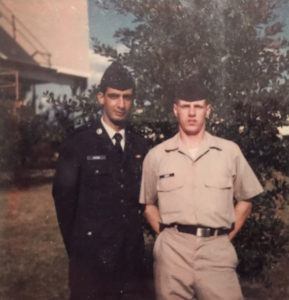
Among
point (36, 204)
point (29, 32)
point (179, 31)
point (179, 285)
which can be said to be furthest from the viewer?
point (36, 204)

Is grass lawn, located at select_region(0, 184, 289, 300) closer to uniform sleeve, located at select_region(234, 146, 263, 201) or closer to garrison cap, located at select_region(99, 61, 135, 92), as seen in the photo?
uniform sleeve, located at select_region(234, 146, 263, 201)

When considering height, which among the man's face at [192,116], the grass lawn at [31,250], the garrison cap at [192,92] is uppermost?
the garrison cap at [192,92]

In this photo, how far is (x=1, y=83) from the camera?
13.3 feet

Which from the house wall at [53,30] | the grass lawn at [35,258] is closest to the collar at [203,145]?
the house wall at [53,30]

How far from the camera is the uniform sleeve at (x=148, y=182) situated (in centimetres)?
278

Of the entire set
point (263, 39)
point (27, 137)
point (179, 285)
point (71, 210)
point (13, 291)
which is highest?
point (263, 39)

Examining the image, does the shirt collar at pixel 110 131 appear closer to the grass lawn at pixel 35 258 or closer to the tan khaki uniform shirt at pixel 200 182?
the tan khaki uniform shirt at pixel 200 182

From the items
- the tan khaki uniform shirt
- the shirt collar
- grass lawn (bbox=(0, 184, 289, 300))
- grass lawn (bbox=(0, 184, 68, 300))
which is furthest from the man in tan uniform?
grass lawn (bbox=(0, 184, 68, 300))

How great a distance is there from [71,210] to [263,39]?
192cm

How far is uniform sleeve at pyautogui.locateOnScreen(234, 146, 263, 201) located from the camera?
2711 millimetres

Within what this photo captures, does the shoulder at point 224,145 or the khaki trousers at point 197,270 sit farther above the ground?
the shoulder at point 224,145

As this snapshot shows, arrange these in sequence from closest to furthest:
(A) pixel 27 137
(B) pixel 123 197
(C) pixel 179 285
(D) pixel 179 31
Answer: (C) pixel 179 285 < (B) pixel 123 197 < (D) pixel 179 31 < (A) pixel 27 137

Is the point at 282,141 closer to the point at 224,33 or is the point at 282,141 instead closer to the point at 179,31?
the point at 224,33

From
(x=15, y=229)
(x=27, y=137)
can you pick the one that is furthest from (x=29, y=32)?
(x=15, y=229)
